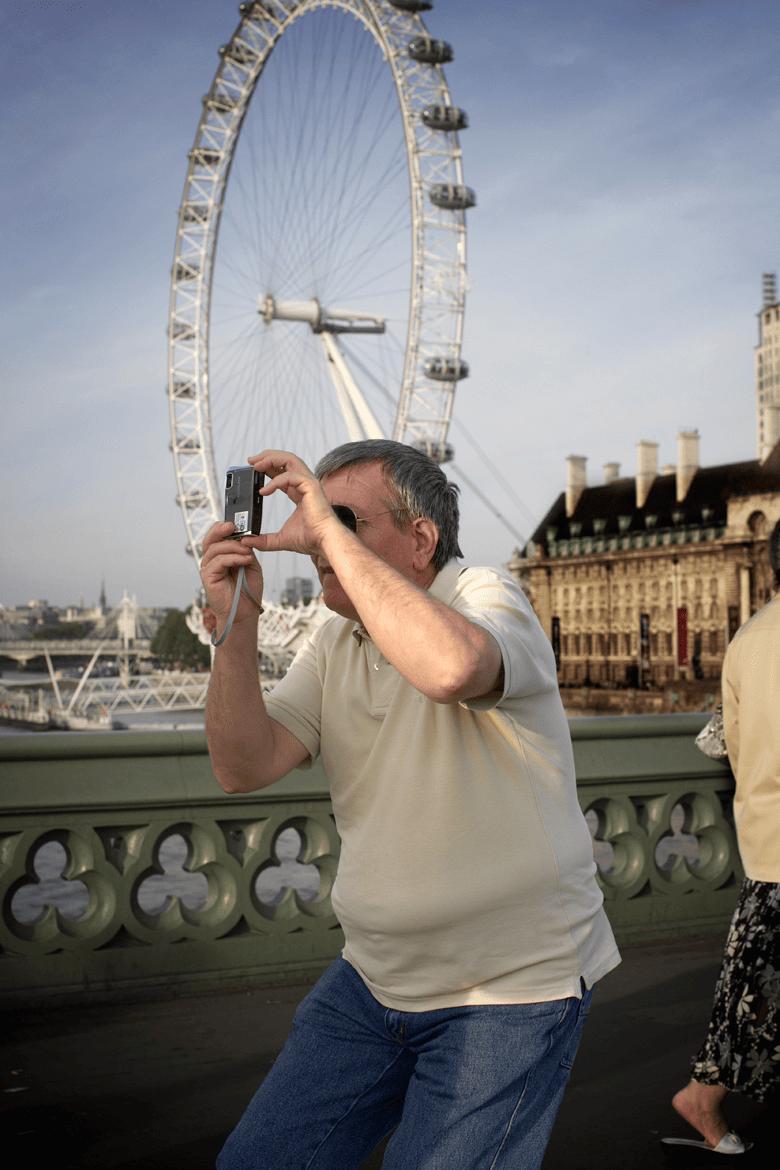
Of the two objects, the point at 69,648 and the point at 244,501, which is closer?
the point at 244,501

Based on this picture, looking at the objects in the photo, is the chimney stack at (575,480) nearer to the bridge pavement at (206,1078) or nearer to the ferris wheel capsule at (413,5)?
the ferris wheel capsule at (413,5)

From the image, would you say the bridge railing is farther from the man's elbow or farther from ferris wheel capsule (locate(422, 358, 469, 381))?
ferris wheel capsule (locate(422, 358, 469, 381))

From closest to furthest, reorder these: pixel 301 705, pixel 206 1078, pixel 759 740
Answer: pixel 301 705 → pixel 759 740 → pixel 206 1078

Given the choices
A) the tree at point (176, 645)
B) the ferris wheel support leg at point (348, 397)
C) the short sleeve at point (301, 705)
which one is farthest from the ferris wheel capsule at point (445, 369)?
the tree at point (176, 645)

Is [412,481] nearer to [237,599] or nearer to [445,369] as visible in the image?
[237,599]

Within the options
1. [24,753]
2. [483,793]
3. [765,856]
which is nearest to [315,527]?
[483,793]

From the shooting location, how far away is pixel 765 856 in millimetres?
2787

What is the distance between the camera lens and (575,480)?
76250 mm

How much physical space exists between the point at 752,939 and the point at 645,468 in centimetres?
6947

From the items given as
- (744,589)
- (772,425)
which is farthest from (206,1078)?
(772,425)

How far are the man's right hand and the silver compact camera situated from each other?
1cm

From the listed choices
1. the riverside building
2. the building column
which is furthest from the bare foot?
the building column

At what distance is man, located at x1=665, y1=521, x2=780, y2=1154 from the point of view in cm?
279

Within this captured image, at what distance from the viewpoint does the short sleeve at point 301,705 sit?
6.33ft
